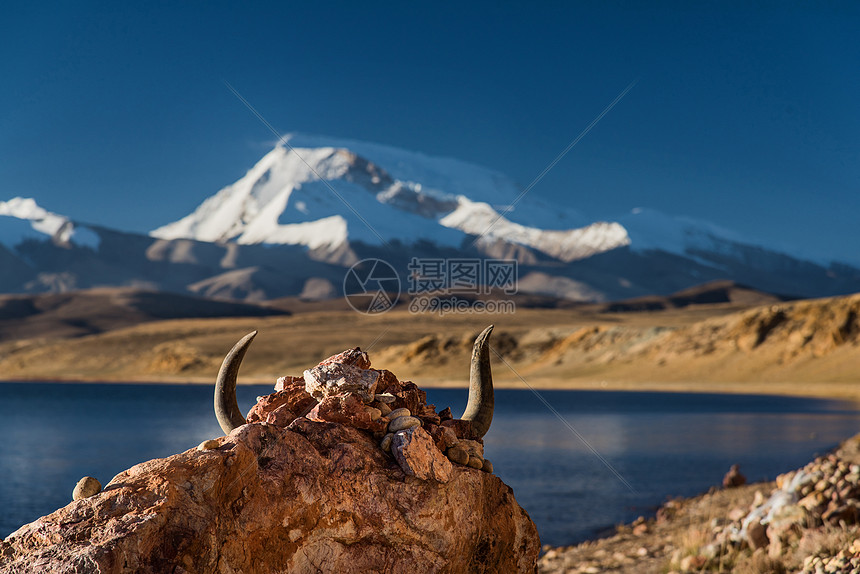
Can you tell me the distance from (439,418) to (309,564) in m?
1.34

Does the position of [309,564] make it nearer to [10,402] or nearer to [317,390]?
[317,390]

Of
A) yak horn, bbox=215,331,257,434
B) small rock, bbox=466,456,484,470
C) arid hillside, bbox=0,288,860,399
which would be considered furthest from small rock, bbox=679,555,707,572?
arid hillside, bbox=0,288,860,399

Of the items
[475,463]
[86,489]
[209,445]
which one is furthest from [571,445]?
[86,489]

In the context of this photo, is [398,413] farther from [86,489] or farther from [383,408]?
[86,489]

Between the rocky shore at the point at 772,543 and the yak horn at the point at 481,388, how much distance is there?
13.4 feet

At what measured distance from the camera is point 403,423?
4.52 meters

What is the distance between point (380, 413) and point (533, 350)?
103576 mm

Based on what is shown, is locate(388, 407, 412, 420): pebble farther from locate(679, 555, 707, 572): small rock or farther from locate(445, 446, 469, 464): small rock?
locate(679, 555, 707, 572): small rock

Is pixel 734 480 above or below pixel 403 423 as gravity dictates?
below

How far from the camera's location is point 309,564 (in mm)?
4078

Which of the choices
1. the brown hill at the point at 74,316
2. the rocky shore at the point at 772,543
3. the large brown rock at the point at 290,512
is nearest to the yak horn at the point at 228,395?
the large brown rock at the point at 290,512

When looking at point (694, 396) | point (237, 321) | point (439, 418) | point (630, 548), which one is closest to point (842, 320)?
point (694, 396)

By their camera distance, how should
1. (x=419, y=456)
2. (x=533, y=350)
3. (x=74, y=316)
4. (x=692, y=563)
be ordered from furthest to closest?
→ (x=74, y=316) → (x=533, y=350) → (x=692, y=563) → (x=419, y=456)

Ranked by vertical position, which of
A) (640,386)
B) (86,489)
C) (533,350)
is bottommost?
(640,386)
